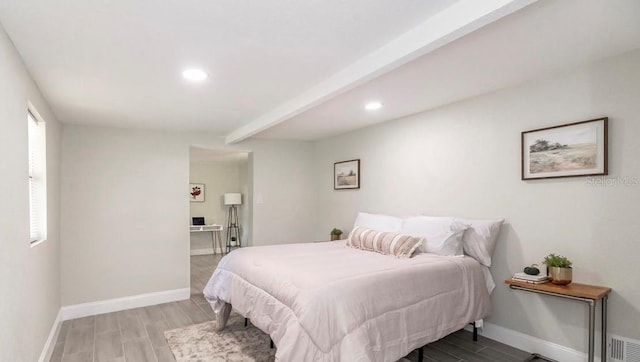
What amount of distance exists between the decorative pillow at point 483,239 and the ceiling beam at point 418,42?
1801mm

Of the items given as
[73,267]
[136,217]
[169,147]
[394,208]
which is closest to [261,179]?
[169,147]

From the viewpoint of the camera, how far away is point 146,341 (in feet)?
10.9

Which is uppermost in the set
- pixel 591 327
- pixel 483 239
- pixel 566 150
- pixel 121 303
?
pixel 566 150

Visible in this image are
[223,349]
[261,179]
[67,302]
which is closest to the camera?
[223,349]

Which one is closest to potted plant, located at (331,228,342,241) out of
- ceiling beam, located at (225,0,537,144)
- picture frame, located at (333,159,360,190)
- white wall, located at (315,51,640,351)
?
picture frame, located at (333,159,360,190)

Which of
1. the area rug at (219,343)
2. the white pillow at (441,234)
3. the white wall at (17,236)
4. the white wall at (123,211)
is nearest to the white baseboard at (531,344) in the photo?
the white pillow at (441,234)

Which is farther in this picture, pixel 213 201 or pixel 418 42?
pixel 213 201

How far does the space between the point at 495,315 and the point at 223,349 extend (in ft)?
8.12

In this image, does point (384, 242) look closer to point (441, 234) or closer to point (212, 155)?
point (441, 234)

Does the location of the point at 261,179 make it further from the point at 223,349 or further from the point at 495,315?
the point at 495,315

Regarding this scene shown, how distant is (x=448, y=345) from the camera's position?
3.12m

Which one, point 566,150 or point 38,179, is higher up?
point 566,150

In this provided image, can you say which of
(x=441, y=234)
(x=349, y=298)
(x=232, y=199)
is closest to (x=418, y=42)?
(x=349, y=298)

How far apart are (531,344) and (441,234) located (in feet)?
3.69
